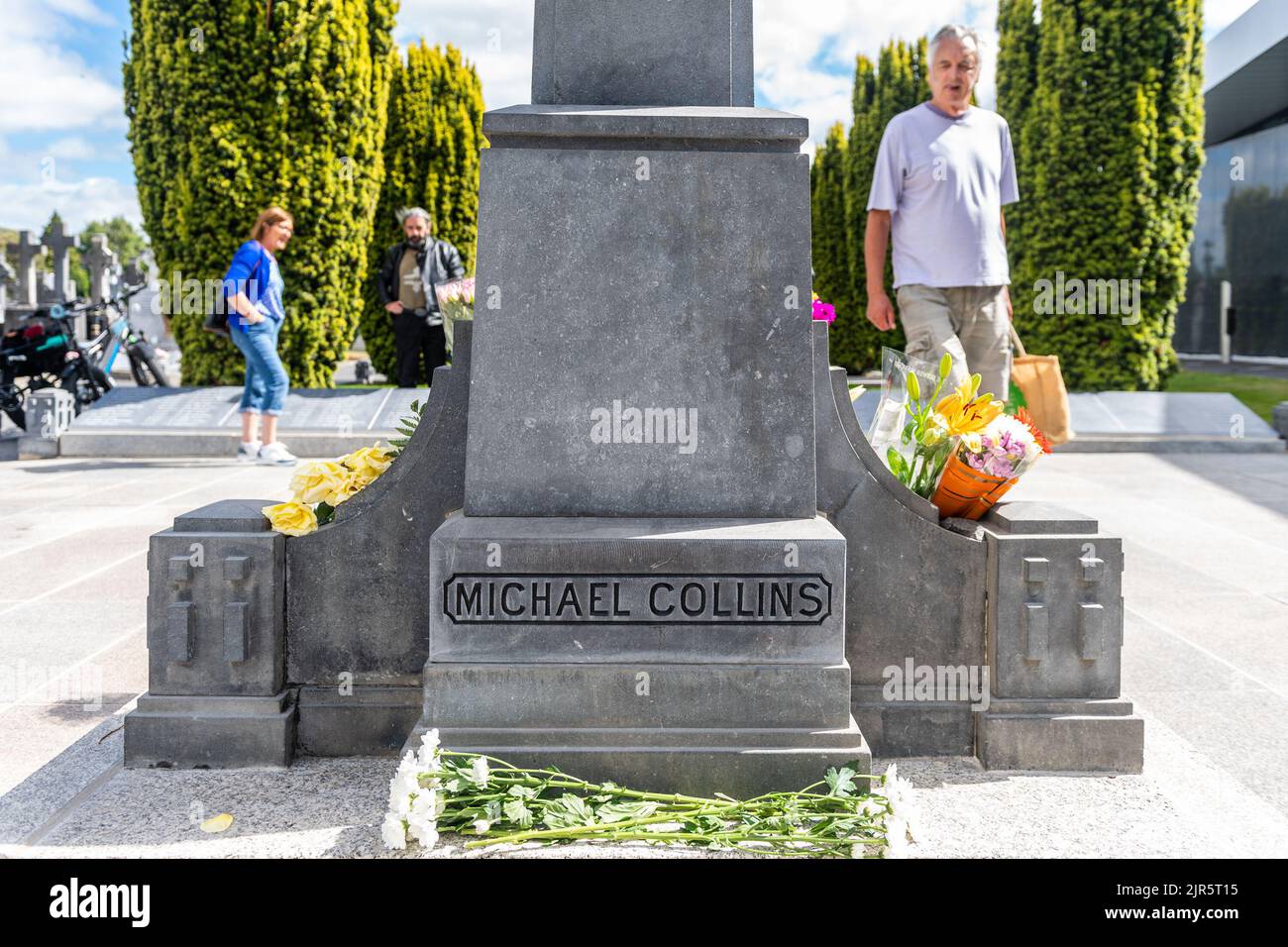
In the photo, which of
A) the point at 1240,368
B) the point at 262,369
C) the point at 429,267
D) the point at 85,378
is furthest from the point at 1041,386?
the point at 1240,368

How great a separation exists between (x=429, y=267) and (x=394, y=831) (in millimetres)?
9538

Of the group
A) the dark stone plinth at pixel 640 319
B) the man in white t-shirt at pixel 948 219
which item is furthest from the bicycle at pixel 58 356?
the dark stone plinth at pixel 640 319

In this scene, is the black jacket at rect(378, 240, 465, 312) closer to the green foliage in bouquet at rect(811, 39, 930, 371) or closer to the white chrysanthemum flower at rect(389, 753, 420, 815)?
the white chrysanthemum flower at rect(389, 753, 420, 815)

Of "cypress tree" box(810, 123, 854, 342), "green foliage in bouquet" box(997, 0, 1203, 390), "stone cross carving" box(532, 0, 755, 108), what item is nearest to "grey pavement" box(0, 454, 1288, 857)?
"stone cross carving" box(532, 0, 755, 108)

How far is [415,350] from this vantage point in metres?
12.2

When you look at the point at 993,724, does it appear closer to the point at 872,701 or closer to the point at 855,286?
the point at 872,701

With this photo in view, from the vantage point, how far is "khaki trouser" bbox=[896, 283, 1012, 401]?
4.82m

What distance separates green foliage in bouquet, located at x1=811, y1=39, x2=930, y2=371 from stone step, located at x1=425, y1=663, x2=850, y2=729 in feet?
58.3

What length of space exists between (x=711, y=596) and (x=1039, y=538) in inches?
38.0

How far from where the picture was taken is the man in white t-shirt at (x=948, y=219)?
4812 mm

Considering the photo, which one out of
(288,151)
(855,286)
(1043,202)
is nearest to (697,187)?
(288,151)

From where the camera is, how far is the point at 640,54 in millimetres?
3174

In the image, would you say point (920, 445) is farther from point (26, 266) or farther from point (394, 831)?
point (26, 266)

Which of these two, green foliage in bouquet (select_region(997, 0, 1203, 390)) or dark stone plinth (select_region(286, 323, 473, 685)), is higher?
green foliage in bouquet (select_region(997, 0, 1203, 390))
